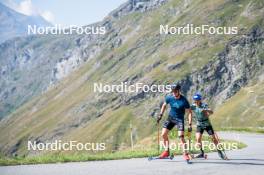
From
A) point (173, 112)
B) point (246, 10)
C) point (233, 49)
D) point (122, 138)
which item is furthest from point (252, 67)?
point (173, 112)

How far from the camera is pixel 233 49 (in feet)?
569

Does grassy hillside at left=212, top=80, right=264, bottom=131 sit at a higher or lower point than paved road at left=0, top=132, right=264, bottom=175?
higher

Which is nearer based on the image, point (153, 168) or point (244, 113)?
point (153, 168)

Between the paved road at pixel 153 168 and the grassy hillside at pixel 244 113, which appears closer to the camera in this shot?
the paved road at pixel 153 168

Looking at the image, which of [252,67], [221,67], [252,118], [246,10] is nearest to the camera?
[252,118]

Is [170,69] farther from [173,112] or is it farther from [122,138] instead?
[173,112]

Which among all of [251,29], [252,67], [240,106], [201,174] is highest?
[251,29]

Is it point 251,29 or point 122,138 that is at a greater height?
point 251,29

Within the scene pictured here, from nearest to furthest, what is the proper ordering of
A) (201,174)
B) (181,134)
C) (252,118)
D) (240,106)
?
(201,174) < (181,134) < (252,118) < (240,106)

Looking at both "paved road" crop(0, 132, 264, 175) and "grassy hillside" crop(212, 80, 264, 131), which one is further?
"grassy hillside" crop(212, 80, 264, 131)

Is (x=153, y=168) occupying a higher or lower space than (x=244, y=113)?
lower

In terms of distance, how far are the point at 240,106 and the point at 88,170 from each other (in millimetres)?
114256

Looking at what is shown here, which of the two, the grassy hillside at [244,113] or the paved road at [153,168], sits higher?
the grassy hillside at [244,113]

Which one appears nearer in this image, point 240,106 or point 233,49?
point 240,106
